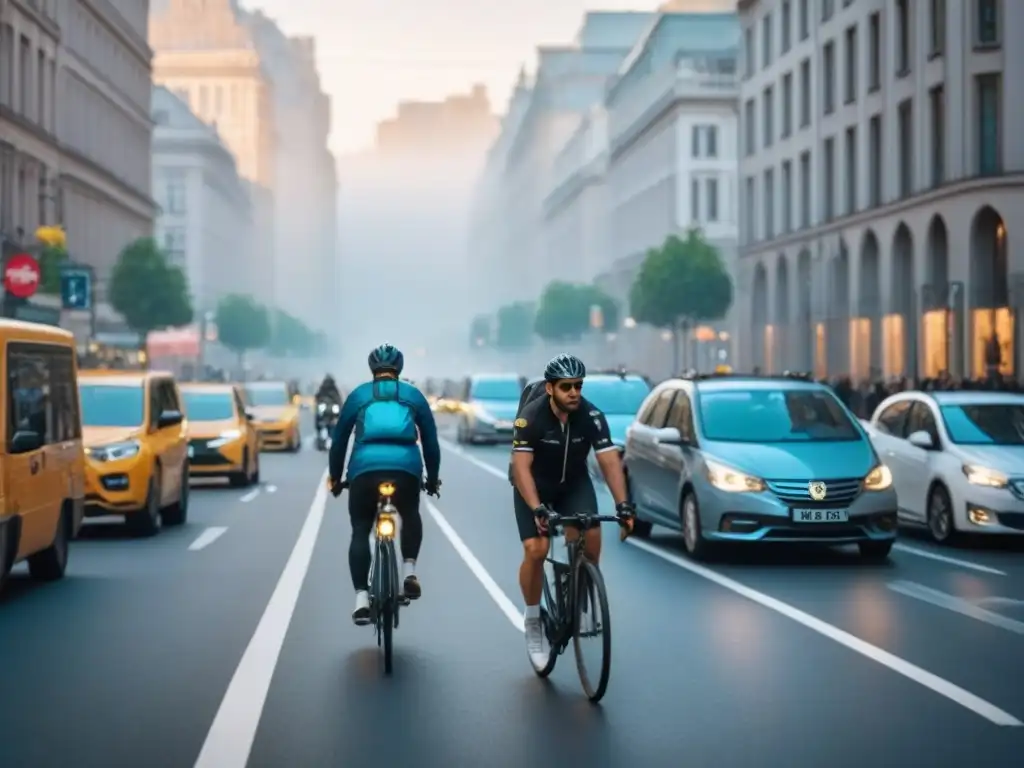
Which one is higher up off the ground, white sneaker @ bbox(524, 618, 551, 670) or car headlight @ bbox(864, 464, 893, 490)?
car headlight @ bbox(864, 464, 893, 490)

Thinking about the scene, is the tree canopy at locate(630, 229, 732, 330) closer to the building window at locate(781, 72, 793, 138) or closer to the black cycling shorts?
the building window at locate(781, 72, 793, 138)

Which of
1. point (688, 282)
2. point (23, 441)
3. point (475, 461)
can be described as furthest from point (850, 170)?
point (23, 441)

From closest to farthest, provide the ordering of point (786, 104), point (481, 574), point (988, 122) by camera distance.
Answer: point (481, 574)
point (988, 122)
point (786, 104)

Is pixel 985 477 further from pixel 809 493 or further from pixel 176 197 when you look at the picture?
pixel 176 197

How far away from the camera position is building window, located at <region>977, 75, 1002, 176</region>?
159 feet

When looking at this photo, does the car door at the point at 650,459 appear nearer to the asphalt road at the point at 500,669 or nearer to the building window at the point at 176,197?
the asphalt road at the point at 500,669

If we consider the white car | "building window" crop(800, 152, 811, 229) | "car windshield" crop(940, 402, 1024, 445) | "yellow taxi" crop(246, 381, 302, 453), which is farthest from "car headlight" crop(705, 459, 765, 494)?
"building window" crop(800, 152, 811, 229)

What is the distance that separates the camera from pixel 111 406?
2166 centimetres

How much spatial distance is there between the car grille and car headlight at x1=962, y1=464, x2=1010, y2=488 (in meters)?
2.61

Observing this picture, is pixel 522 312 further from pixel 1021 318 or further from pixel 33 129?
pixel 1021 318

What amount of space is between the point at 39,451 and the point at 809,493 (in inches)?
253

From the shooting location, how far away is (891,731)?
8312mm

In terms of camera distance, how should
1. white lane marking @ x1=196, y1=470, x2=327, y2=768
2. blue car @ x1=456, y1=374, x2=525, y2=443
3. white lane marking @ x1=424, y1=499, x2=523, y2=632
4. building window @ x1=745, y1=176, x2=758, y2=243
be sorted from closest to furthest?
white lane marking @ x1=196, y1=470, x2=327, y2=768, white lane marking @ x1=424, y1=499, x2=523, y2=632, blue car @ x1=456, y1=374, x2=525, y2=443, building window @ x1=745, y1=176, x2=758, y2=243

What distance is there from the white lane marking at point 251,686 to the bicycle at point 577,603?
1461 mm
